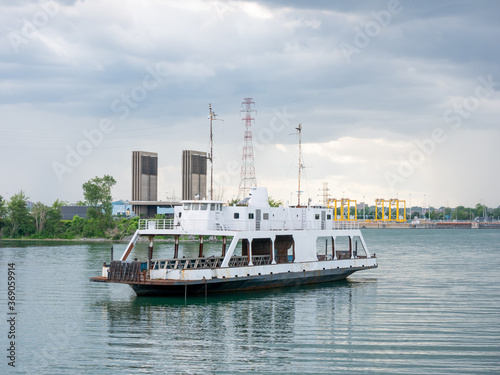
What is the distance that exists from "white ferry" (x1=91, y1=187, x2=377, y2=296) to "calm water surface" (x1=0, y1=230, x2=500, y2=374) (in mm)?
1142

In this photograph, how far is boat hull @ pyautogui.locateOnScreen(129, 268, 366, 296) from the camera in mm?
33469

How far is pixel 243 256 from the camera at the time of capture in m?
39.1

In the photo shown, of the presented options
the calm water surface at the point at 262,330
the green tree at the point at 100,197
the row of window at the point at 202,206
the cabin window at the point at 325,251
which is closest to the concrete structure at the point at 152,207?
the green tree at the point at 100,197

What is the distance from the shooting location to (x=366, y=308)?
33031mm

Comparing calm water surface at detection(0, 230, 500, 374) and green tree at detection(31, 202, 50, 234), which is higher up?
green tree at detection(31, 202, 50, 234)

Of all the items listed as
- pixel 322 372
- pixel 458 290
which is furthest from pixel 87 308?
pixel 458 290

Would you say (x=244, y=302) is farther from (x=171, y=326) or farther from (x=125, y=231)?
(x=125, y=231)

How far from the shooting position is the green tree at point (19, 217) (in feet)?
377

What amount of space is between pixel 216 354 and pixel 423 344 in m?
8.47

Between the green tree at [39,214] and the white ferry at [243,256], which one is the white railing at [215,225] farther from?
the green tree at [39,214]

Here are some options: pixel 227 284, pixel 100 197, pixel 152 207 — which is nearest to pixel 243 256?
pixel 227 284

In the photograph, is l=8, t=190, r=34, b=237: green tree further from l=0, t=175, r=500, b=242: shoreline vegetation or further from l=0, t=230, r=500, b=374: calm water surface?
l=0, t=230, r=500, b=374: calm water surface

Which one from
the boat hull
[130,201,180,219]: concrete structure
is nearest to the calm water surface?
the boat hull

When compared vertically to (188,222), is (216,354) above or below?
below
